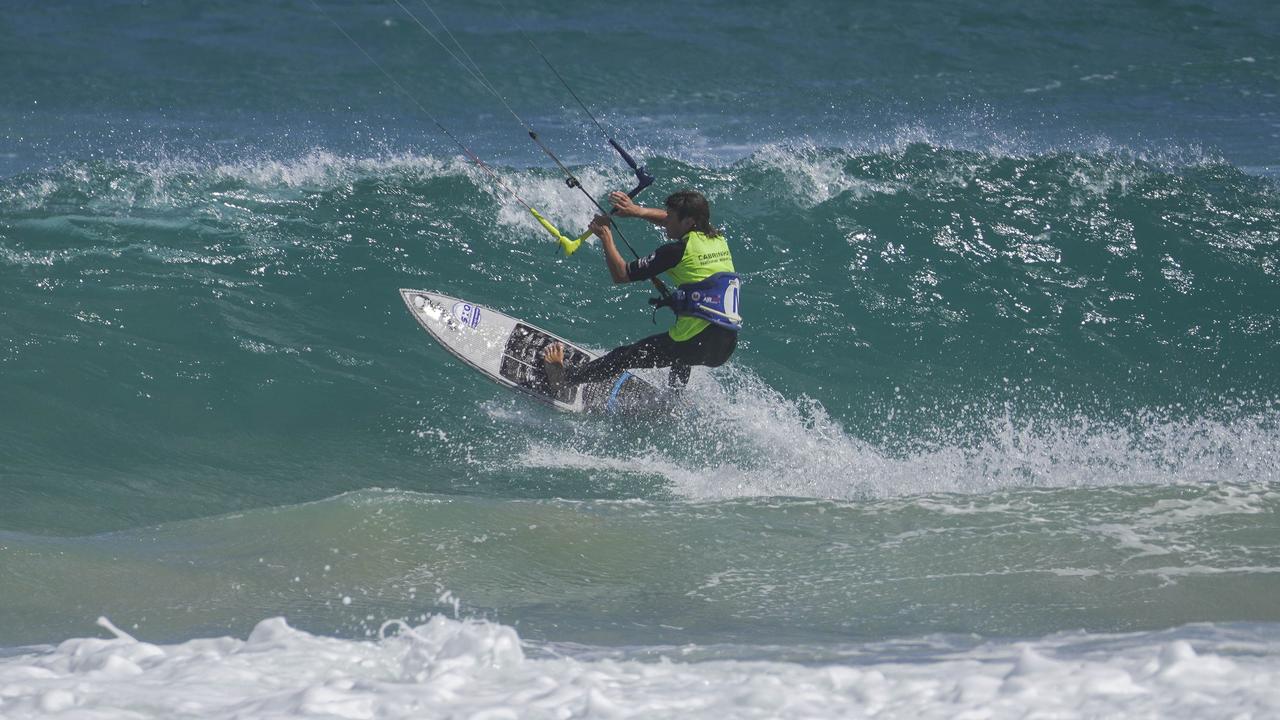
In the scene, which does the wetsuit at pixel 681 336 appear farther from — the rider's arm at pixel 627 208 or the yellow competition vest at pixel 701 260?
the rider's arm at pixel 627 208

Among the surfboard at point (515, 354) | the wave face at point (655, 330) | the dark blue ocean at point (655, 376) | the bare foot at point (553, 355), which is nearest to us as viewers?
the dark blue ocean at point (655, 376)

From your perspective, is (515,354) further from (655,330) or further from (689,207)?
(689,207)

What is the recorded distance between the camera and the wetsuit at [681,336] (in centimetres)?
812

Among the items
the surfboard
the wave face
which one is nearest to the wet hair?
the surfboard

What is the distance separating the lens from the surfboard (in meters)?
9.17

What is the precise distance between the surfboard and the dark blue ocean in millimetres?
208

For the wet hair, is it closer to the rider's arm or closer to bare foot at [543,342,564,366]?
the rider's arm

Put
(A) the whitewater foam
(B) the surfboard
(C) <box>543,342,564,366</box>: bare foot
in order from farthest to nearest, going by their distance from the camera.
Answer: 1. (C) <box>543,342,564,366</box>: bare foot
2. (B) the surfboard
3. (A) the whitewater foam

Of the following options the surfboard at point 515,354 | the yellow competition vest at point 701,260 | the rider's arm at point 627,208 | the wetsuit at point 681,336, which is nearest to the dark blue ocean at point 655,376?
the surfboard at point 515,354

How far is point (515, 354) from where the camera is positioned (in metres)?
9.45

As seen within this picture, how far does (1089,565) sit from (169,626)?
4541mm

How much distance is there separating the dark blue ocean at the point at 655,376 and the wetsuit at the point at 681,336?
59cm

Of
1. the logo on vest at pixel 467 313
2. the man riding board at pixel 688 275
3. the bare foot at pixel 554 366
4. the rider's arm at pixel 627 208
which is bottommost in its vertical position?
the bare foot at pixel 554 366

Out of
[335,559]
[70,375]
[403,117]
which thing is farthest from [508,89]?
[335,559]
